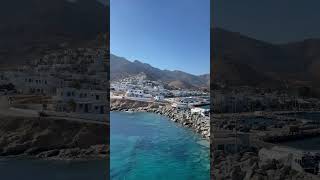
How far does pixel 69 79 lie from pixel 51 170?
126 centimetres

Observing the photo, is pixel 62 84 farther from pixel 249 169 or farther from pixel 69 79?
pixel 249 169

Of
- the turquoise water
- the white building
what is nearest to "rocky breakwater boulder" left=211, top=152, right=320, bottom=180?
the white building

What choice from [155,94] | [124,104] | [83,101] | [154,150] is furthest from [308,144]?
[155,94]

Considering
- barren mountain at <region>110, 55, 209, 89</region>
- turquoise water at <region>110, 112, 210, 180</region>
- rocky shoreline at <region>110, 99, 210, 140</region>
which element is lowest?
turquoise water at <region>110, 112, 210, 180</region>

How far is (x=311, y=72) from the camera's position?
5898mm

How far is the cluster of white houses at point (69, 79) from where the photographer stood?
231 inches

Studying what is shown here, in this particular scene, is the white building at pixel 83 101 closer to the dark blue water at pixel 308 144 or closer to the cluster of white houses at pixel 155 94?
the dark blue water at pixel 308 144

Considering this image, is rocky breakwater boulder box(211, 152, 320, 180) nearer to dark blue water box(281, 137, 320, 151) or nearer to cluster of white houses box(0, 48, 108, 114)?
dark blue water box(281, 137, 320, 151)

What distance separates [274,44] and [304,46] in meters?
0.39

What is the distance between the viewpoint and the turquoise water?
880 cm

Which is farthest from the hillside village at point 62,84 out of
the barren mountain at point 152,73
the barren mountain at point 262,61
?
the barren mountain at point 152,73

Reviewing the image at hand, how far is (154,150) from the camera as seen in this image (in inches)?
376

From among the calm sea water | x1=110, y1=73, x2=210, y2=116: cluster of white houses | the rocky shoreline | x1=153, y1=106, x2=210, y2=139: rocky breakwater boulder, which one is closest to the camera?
the calm sea water

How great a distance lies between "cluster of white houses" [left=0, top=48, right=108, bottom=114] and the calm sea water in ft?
2.47
